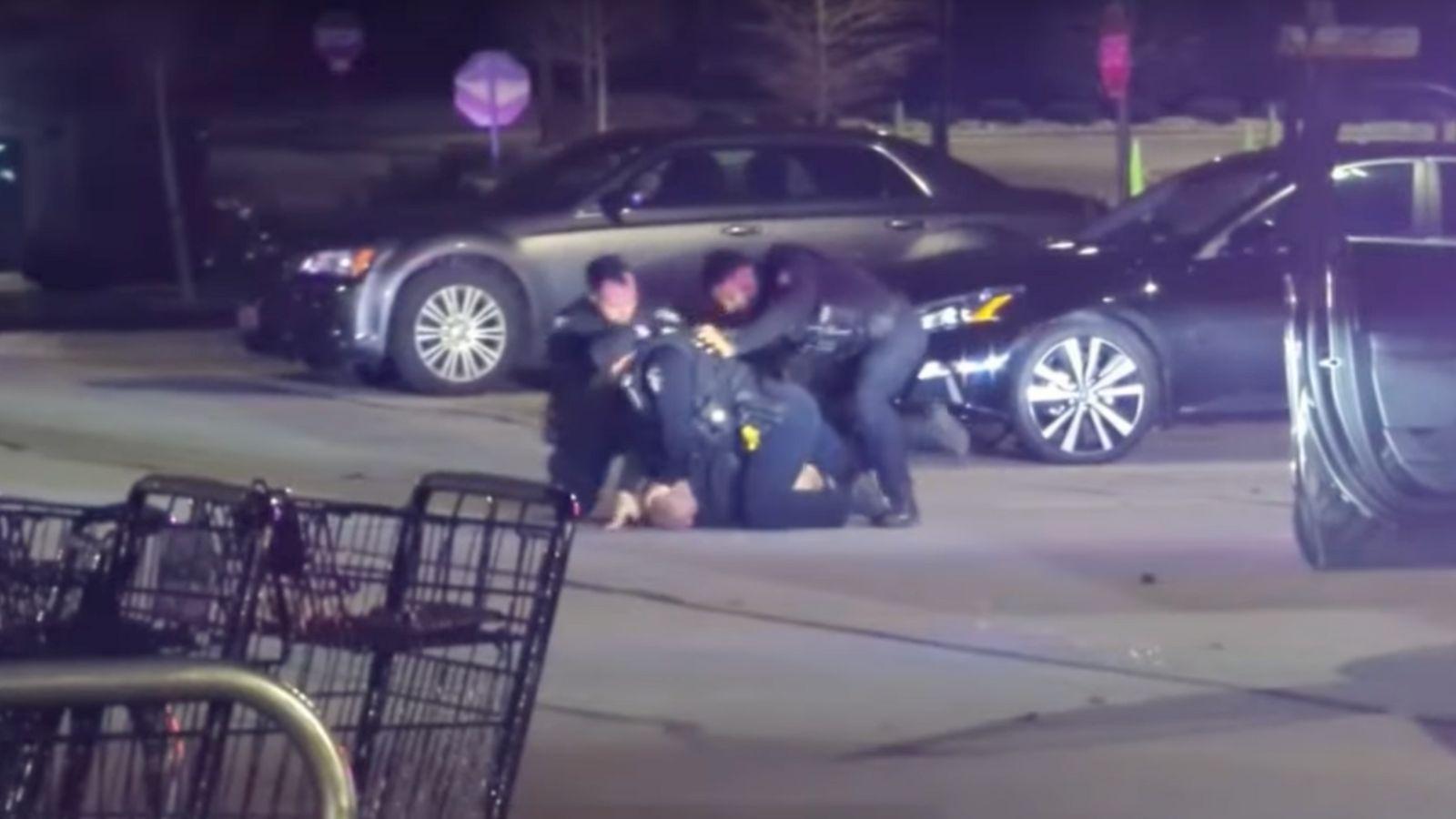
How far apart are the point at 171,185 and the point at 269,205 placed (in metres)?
3.85

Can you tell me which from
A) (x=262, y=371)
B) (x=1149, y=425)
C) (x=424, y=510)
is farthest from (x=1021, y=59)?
(x=424, y=510)

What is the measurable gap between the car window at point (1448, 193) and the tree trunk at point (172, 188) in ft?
43.6

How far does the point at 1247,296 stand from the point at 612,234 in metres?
4.15

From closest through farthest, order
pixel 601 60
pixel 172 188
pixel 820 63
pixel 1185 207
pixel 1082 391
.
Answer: pixel 1082 391 → pixel 1185 207 → pixel 172 188 → pixel 820 63 → pixel 601 60

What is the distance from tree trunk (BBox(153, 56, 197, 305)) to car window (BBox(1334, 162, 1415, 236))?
13058 millimetres

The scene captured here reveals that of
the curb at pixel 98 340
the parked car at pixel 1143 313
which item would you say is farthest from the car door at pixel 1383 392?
the curb at pixel 98 340

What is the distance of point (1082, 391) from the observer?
1425 centimetres

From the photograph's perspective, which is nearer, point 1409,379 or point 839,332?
point 1409,379

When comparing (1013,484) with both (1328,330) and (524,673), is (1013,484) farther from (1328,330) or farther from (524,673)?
(524,673)

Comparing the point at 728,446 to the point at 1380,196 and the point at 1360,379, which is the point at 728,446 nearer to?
the point at 1360,379

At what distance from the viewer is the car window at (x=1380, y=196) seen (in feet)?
48.5

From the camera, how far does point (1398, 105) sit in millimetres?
21062

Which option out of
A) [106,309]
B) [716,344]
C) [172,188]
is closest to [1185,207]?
[716,344]

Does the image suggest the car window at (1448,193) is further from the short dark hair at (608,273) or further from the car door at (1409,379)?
the car door at (1409,379)
